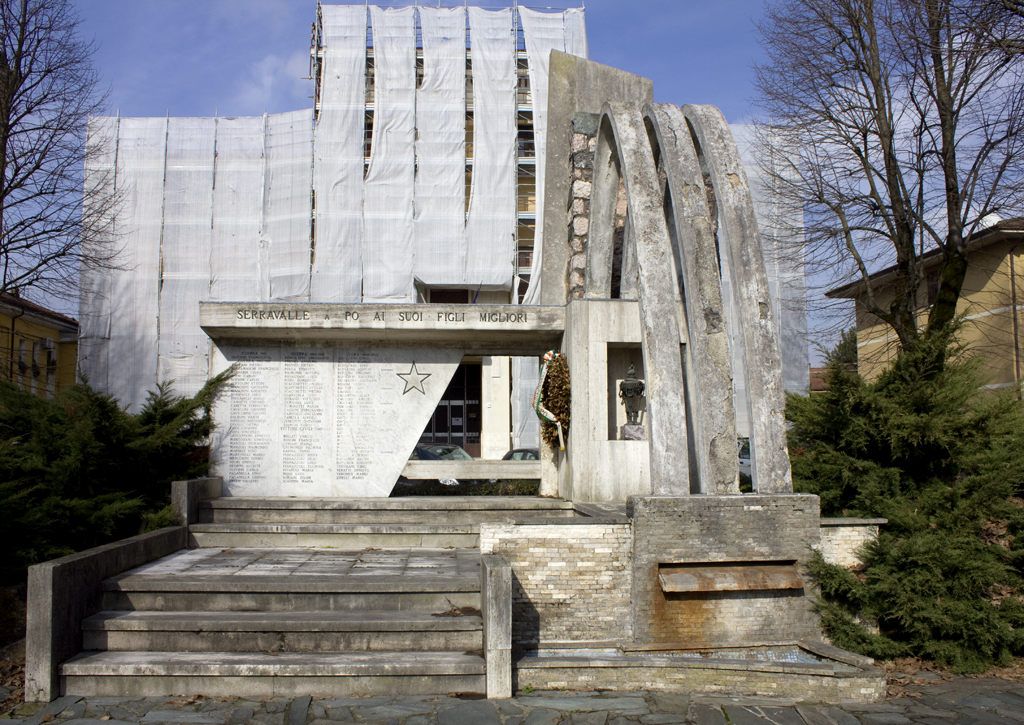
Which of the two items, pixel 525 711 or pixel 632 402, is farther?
pixel 632 402

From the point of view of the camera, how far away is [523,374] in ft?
79.2

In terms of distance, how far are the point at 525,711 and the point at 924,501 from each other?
4465mm

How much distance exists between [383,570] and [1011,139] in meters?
10.5

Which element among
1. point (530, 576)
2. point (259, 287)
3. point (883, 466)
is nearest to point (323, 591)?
point (530, 576)

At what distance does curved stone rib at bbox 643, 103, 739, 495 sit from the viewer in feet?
22.7

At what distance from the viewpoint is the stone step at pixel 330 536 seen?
26.9 feet

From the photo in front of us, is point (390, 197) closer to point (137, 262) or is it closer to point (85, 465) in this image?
point (137, 262)

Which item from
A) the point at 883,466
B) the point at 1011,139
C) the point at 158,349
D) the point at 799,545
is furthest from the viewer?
the point at 158,349

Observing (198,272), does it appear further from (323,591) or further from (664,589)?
(664,589)

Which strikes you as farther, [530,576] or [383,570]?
[383,570]

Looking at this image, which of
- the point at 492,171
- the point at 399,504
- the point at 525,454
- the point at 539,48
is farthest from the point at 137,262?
the point at 399,504

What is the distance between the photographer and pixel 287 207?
2208 cm

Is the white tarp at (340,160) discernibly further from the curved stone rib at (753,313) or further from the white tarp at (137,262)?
the curved stone rib at (753,313)

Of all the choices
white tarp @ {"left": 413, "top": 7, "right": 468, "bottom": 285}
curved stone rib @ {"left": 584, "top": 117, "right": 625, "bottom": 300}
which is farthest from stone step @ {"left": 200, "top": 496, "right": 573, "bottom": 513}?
white tarp @ {"left": 413, "top": 7, "right": 468, "bottom": 285}
